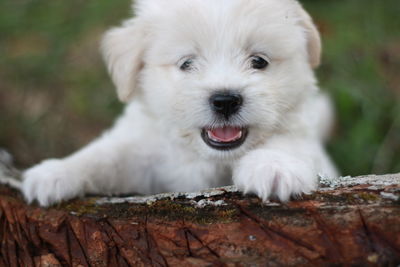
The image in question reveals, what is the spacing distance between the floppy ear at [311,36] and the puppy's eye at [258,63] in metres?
0.46

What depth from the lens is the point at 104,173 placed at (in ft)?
10.3

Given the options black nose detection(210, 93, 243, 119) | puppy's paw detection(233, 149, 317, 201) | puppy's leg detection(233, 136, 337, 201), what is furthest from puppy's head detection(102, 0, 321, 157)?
puppy's paw detection(233, 149, 317, 201)

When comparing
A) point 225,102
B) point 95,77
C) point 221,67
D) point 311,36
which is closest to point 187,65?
point 221,67

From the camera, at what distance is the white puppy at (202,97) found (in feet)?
8.91

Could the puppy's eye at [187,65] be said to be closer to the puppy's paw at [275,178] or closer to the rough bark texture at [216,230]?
the puppy's paw at [275,178]

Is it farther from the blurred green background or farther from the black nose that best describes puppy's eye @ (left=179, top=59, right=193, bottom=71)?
the blurred green background

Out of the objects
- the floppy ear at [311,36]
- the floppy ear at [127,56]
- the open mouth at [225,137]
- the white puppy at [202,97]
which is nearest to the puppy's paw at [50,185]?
the white puppy at [202,97]

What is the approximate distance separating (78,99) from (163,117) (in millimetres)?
2729

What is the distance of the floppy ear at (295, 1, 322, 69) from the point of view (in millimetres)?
3135

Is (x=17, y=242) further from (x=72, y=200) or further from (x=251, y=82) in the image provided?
(x=251, y=82)

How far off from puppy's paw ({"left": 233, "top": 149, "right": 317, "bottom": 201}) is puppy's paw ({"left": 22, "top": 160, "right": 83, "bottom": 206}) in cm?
105

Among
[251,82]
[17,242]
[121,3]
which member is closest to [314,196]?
[251,82]

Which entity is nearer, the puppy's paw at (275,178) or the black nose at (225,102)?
the puppy's paw at (275,178)

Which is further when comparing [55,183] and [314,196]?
[55,183]
